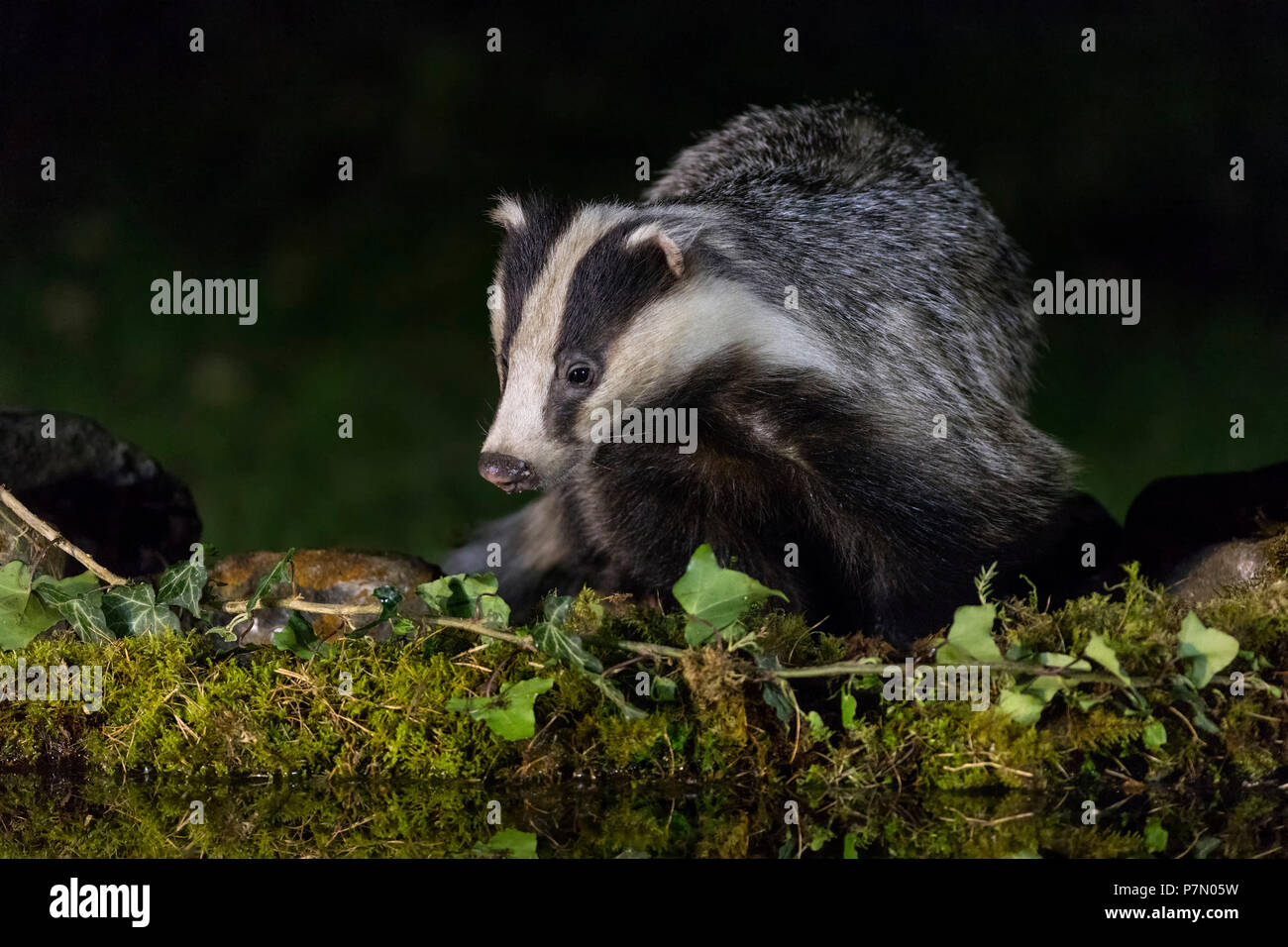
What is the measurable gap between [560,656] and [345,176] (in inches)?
124

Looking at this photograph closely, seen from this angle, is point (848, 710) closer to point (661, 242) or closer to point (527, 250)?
point (661, 242)

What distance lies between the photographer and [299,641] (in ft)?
6.88

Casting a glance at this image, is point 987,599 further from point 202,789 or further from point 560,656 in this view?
point 202,789

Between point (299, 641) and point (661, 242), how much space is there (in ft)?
3.24

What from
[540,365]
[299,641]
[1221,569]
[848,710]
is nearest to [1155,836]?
[848,710]

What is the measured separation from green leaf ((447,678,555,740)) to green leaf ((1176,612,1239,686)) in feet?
2.89

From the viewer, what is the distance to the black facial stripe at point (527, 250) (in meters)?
2.66

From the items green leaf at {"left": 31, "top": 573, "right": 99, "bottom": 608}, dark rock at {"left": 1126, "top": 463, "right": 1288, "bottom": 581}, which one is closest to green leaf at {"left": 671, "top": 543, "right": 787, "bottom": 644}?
green leaf at {"left": 31, "top": 573, "right": 99, "bottom": 608}

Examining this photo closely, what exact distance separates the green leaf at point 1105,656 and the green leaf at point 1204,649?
11 centimetres

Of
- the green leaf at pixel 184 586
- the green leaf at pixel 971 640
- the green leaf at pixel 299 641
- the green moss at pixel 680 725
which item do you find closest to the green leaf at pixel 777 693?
the green moss at pixel 680 725

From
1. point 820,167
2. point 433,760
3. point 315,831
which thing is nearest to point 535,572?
point 820,167

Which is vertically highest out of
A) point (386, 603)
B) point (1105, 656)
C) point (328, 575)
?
point (328, 575)

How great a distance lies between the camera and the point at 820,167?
3.27 m

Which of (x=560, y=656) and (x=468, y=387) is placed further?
(x=468, y=387)
